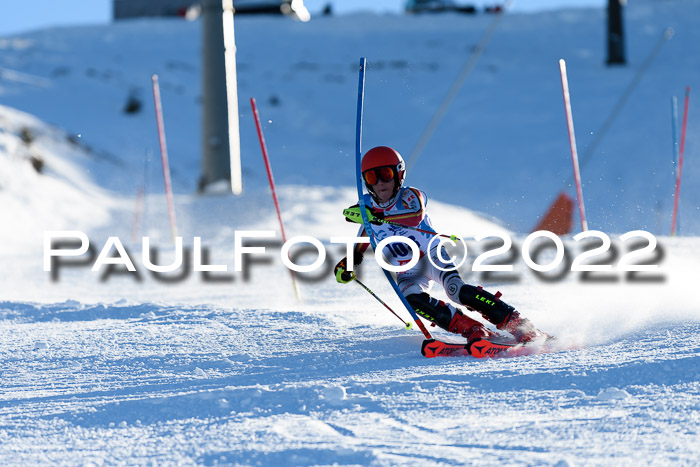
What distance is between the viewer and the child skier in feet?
14.3

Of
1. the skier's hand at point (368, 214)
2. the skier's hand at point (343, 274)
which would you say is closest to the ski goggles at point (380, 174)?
the skier's hand at point (368, 214)

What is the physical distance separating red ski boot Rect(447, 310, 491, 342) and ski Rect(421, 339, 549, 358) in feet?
0.28

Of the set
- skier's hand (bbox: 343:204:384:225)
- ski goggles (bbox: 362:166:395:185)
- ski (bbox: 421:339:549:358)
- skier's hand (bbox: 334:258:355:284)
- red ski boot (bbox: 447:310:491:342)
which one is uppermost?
ski goggles (bbox: 362:166:395:185)

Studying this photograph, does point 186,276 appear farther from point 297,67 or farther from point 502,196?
point 297,67

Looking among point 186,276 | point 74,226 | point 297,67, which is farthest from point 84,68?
point 186,276

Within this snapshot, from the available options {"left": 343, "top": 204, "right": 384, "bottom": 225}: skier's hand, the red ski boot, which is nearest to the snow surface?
the red ski boot

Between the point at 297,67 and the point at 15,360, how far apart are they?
62.8 feet

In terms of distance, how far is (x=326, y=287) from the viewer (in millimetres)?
7297

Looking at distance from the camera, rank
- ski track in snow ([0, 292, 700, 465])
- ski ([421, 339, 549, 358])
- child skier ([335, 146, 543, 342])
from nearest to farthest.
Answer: ski track in snow ([0, 292, 700, 465]) < ski ([421, 339, 549, 358]) < child skier ([335, 146, 543, 342])

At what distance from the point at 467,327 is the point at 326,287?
307 centimetres

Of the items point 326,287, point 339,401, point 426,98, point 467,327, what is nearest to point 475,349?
point 467,327

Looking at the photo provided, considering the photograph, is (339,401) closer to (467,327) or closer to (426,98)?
(467,327)

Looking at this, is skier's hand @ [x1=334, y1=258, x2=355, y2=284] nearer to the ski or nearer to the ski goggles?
the ski goggles

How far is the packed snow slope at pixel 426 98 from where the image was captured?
1534 centimetres
